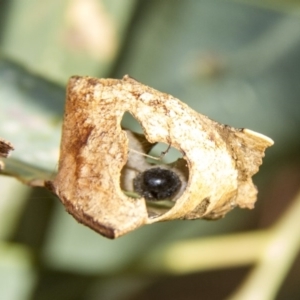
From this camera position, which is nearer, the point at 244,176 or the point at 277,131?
the point at 244,176

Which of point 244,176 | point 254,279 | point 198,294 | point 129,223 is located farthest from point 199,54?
point 198,294

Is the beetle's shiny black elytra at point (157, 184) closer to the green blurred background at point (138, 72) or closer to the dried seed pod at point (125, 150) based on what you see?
the dried seed pod at point (125, 150)

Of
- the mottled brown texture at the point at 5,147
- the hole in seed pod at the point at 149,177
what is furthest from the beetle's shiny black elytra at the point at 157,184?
the mottled brown texture at the point at 5,147

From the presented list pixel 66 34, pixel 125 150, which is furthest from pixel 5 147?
pixel 66 34

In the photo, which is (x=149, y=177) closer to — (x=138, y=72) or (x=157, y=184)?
(x=157, y=184)

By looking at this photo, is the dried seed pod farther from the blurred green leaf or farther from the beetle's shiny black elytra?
A: the blurred green leaf

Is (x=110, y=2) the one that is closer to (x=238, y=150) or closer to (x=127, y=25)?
(x=127, y=25)
